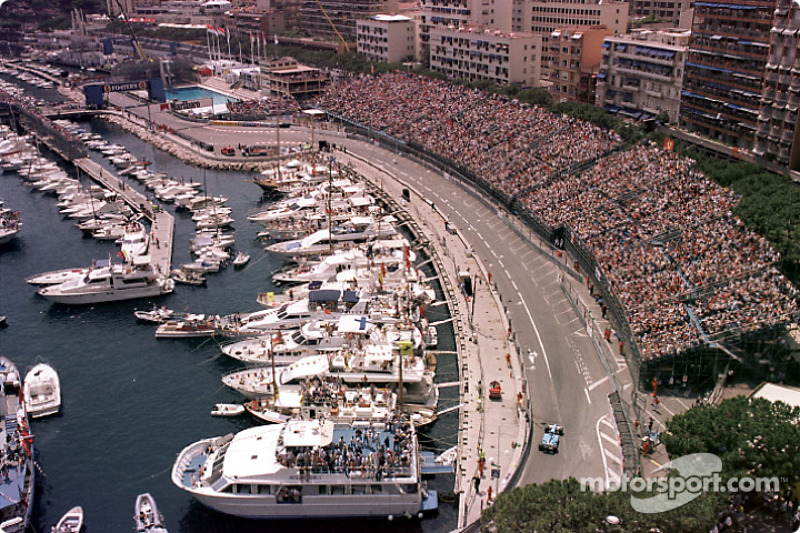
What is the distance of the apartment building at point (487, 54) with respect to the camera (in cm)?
12712

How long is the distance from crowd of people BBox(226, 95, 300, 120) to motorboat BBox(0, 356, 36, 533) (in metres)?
96.0

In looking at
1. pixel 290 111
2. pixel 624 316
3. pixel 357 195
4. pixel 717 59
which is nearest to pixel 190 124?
pixel 290 111

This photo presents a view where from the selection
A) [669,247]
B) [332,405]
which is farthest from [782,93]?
[332,405]

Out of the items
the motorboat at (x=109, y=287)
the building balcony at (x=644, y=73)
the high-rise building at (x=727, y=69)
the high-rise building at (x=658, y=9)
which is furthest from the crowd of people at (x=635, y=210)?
the high-rise building at (x=658, y=9)

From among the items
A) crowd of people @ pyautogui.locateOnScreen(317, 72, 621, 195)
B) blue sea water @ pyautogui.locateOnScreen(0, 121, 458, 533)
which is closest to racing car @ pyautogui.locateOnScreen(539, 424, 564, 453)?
blue sea water @ pyautogui.locateOnScreen(0, 121, 458, 533)

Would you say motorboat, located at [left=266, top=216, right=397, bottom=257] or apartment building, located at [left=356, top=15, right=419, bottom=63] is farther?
apartment building, located at [left=356, top=15, right=419, bottom=63]

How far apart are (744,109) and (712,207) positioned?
60.1 ft

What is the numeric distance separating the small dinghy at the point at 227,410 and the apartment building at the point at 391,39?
119960 mm

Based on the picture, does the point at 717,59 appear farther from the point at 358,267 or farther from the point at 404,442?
the point at 404,442

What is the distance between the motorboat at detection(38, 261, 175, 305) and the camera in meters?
73.8

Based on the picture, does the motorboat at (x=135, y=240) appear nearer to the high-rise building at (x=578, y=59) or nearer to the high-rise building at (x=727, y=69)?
the high-rise building at (x=727, y=69)

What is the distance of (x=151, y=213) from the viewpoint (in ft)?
316

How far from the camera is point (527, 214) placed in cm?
8088

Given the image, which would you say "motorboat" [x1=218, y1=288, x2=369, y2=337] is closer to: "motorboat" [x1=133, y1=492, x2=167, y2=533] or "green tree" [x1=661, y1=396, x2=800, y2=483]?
"motorboat" [x1=133, y1=492, x2=167, y2=533]
